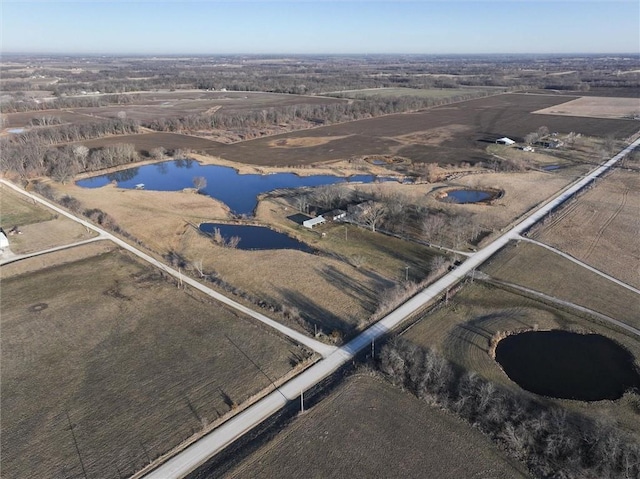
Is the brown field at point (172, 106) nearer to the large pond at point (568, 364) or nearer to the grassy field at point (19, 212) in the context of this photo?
the grassy field at point (19, 212)

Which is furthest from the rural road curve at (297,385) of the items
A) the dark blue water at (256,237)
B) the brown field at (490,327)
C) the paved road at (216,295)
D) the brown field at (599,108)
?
the brown field at (599,108)

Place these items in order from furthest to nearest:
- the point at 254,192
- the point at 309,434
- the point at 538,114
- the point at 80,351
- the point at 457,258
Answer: the point at 538,114 → the point at 254,192 → the point at 457,258 → the point at 80,351 → the point at 309,434

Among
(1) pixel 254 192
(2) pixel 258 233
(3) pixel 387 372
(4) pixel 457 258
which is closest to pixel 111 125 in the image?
(1) pixel 254 192

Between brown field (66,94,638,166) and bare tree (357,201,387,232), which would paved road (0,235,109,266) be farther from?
brown field (66,94,638,166)

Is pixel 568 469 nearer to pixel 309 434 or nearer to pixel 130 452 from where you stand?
pixel 309 434

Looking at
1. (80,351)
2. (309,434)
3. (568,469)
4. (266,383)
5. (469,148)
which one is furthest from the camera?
(469,148)

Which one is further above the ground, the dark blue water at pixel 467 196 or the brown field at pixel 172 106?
the brown field at pixel 172 106
